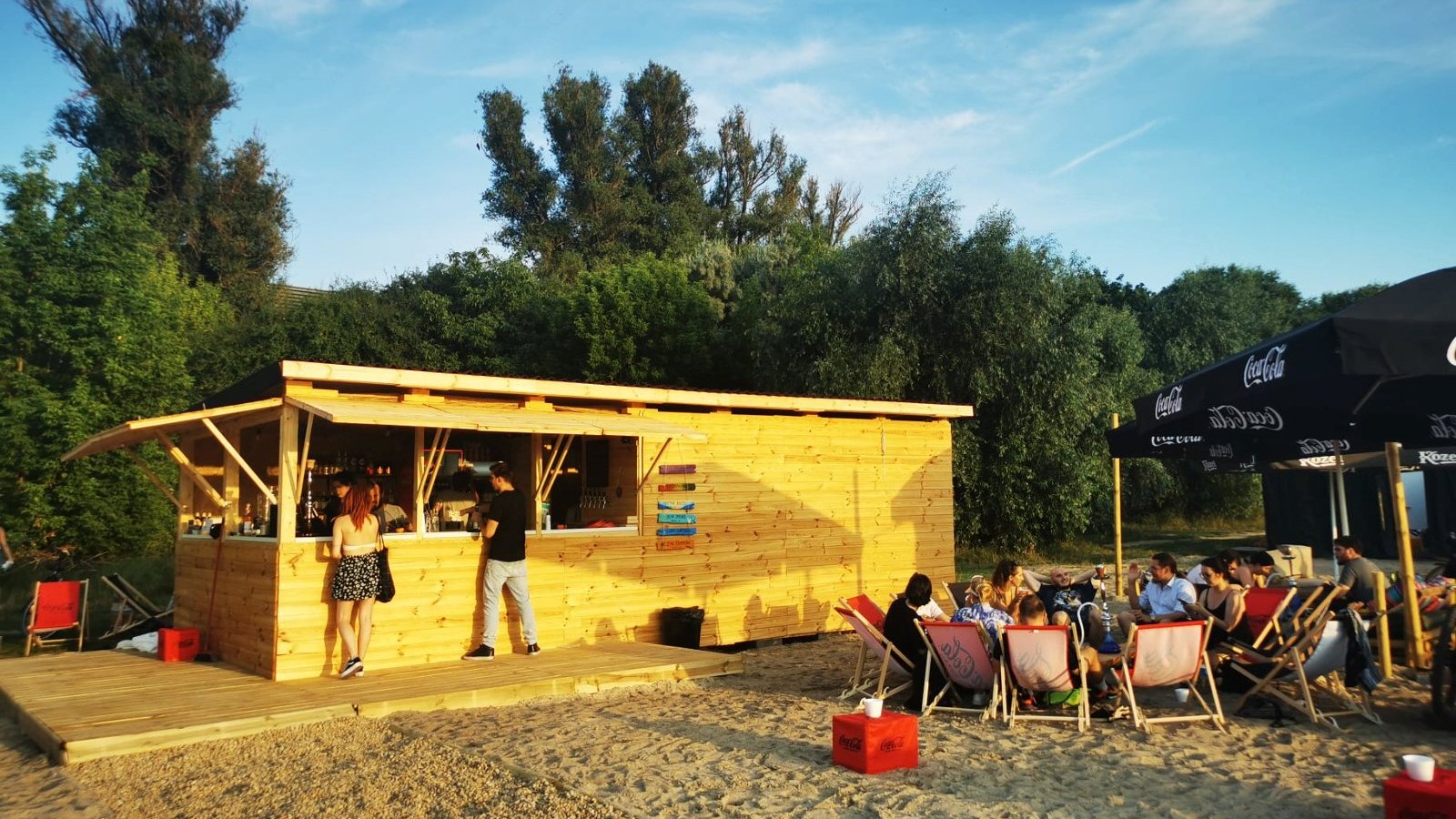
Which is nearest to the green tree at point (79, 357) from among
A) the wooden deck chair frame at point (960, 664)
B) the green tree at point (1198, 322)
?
the wooden deck chair frame at point (960, 664)

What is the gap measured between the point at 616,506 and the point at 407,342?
57.5 feet

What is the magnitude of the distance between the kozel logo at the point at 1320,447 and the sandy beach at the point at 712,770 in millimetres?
2539

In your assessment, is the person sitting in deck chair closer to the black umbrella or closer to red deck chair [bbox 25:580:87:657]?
the black umbrella

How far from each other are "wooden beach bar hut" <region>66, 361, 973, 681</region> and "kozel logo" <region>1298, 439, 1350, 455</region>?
156 inches

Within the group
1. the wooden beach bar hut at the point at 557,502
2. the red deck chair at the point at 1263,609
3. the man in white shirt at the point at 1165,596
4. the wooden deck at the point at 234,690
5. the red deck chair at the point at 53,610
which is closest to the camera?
the wooden deck at the point at 234,690

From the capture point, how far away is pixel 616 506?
403 inches

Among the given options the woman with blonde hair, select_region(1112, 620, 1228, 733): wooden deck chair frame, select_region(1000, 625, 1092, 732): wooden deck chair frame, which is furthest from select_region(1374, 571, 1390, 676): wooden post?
the woman with blonde hair

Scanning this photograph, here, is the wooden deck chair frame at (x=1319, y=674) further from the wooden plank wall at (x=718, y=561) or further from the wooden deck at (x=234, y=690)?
the wooden plank wall at (x=718, y=561)

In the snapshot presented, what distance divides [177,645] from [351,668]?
85.4 inches

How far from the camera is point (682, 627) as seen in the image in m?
9.72

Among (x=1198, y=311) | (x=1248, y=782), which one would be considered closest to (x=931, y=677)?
(x=1248, y=782)

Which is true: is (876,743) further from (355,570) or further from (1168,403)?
(355,570)

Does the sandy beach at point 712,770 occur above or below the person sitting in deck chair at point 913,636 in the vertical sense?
below

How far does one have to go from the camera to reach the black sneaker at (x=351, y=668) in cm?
758
